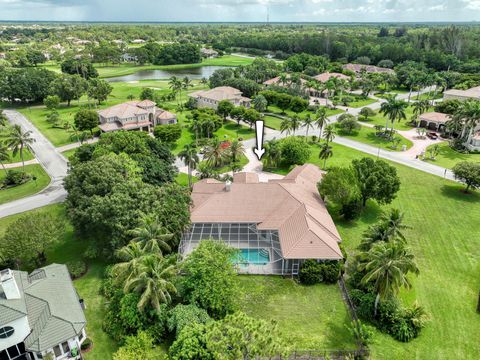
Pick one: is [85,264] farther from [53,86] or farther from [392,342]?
[53,86]

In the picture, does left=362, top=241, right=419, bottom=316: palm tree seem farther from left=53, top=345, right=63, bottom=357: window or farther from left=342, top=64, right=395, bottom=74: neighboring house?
left=342, top=64, right=395, bottom=74: neighboring house

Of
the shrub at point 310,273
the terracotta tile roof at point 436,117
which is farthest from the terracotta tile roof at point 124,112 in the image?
the terracotta tile roof at point 436,117

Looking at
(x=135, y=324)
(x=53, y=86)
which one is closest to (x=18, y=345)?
(x=135, y=324)

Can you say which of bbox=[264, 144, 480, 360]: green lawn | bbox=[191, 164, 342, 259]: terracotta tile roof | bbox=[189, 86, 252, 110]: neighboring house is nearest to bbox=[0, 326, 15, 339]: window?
bbox=[191, 164, 342, 259]: terracotta tile roof

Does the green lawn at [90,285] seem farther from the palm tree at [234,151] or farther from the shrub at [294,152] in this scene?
the shrub at [294,152]

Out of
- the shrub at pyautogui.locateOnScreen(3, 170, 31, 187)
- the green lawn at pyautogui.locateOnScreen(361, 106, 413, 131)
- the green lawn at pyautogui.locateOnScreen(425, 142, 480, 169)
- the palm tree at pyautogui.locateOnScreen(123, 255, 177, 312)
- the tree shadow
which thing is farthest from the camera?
the green lawn at pyautogui.locateOnScreen(361, 106, 413, 131)
